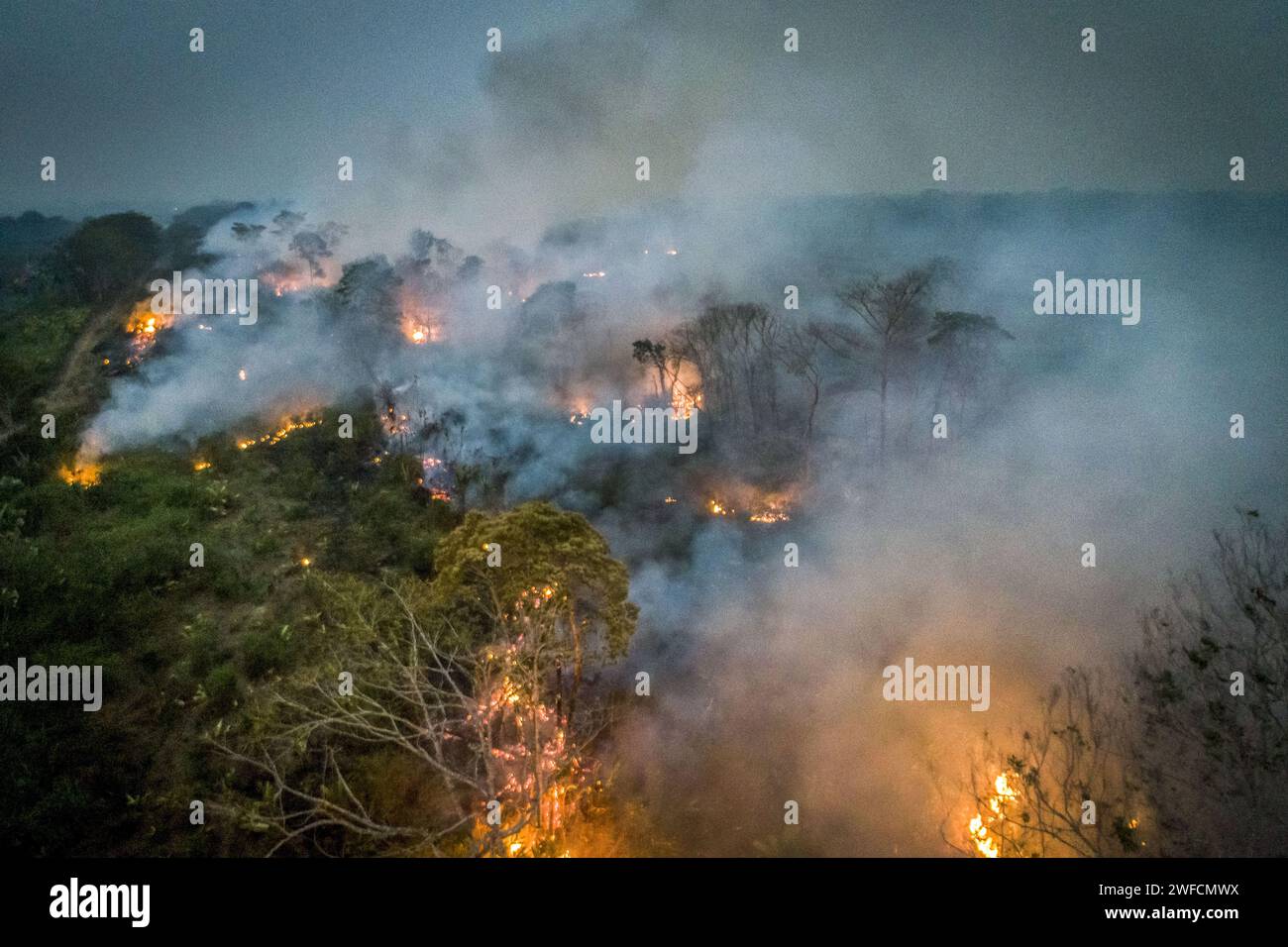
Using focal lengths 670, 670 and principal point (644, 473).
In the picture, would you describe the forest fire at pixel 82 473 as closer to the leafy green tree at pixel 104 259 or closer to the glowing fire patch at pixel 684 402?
the leafy green tree at pixel 104 259

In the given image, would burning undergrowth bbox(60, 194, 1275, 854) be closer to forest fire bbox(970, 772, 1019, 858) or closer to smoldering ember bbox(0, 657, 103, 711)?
forest fire bbox(970, 772, 1019, 858)

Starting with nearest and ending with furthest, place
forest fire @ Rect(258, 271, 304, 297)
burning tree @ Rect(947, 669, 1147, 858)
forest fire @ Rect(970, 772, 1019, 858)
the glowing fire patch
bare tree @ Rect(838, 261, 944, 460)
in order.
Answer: burning tree @ Rect(947, 669, 1147, 858) → forest fire @ Rect(970, 772, 1019, 858) → bare tree @ Rect(838, 261, 944, 460) → the glowing fire patch → forest fire @ Rect(258, 271, 304, 297)

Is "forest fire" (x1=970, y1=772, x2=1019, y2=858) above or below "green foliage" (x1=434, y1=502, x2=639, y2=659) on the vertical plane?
below

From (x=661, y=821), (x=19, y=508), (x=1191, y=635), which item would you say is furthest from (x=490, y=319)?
(x=1191, y=635)

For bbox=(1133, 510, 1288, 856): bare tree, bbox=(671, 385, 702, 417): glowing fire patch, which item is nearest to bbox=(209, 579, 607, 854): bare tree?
bbox=(1133, 510, 1288, 856): bare tree

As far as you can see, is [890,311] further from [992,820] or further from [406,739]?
[406,739]
